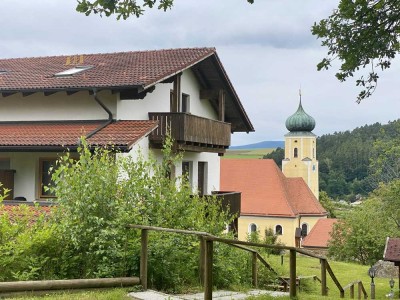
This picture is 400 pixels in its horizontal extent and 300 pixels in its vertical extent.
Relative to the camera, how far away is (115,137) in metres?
16.2

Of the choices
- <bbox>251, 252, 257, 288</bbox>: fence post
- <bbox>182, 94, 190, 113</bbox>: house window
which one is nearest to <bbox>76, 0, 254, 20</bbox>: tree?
<bbox>251, 252, 257, 288</bbox>: fence post

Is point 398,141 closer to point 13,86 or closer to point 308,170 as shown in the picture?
point 13,86

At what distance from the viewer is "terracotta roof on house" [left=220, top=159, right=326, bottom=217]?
181 ft

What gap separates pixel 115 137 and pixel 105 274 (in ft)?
25.5

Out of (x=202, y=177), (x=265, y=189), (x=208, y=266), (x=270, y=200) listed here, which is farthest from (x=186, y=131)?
(x=270, y=200)

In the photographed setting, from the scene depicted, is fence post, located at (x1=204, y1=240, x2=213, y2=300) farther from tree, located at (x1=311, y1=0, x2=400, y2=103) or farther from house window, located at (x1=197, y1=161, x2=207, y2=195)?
house window, located at (x1=197, y1=161, x2=207, y2=195)

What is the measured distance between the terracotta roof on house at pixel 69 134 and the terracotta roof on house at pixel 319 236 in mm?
39702

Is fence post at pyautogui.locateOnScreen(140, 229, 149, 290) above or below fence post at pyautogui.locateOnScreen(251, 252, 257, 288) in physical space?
above

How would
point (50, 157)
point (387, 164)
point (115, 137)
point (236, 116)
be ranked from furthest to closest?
point (387, 164)
point (236, 116)
point (50, 157)
point (115, 137)

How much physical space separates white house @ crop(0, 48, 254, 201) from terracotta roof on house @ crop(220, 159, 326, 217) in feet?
110

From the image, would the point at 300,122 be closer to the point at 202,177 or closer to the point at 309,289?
the point at 202,177

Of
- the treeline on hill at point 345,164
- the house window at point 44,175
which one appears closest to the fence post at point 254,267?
the house window at point 44,175

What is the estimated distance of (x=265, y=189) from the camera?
55219 millimetres

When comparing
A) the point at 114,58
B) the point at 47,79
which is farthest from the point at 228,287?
the point at 114,58
